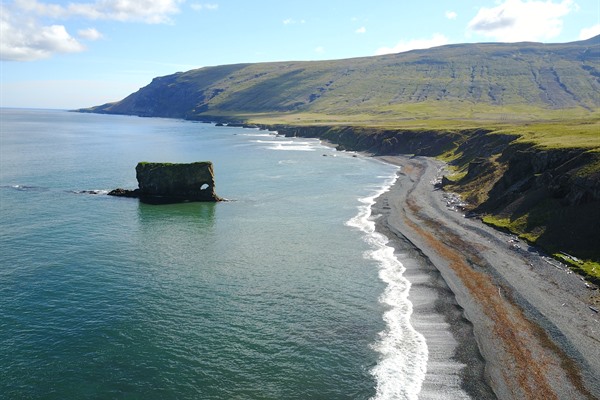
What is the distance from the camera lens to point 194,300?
44.3m

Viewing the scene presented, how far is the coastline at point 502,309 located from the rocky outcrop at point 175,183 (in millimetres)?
40249

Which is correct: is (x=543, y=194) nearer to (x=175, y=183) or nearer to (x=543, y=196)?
(x=543, y=196)

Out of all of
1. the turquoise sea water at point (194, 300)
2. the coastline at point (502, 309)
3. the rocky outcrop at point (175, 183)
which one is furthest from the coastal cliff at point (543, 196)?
the rocky outcrop at point (175, 183)

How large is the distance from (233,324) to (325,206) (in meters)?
51.5

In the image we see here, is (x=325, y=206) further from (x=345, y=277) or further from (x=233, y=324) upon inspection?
(x=233, y=324)

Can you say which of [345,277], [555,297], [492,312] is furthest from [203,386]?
[555,297]

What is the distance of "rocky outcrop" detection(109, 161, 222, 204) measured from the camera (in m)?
93.1

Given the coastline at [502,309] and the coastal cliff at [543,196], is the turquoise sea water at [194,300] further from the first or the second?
the coastal cliff at [543,196]

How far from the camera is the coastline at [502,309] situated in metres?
32.0

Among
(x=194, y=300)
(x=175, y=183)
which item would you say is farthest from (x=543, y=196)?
(x=175, y=183)

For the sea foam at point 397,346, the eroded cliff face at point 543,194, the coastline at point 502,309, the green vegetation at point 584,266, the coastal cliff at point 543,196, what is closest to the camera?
the sea foam at point 397,346

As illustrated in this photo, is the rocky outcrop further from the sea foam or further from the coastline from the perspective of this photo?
the sea foam

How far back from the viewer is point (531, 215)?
6519 cm

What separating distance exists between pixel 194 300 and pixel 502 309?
31.0 m
